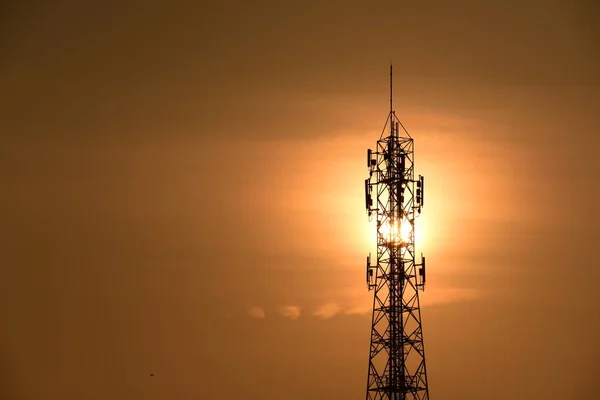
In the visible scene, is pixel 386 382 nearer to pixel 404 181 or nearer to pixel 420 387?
pixel 420 387

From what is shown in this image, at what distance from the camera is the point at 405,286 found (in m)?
103

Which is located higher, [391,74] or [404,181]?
[391,74]

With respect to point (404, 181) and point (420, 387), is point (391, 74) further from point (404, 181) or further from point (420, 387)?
point (420, 387)

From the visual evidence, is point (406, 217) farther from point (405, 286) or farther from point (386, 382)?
point (386, 382)

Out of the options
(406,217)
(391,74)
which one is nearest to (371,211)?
(406,217)

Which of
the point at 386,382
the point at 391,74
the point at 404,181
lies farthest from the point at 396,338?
the point at 391,74

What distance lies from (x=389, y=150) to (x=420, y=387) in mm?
15661

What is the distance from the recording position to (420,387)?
336ft

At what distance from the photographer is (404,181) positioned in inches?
4104

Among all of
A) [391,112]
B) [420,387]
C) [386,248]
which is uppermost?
[391,112]

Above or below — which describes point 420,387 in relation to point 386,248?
below

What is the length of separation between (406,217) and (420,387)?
1117 cm

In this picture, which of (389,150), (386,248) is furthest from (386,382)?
(389,150)

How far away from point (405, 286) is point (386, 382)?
250 inches
